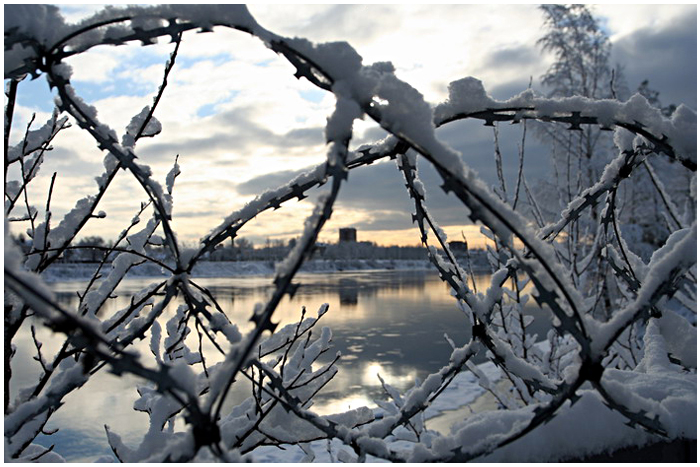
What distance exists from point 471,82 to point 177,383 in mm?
825

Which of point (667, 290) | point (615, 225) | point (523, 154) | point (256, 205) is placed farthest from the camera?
point (523, 154)

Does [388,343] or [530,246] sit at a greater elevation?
[530,246]

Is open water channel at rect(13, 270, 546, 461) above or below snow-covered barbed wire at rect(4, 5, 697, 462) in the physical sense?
below

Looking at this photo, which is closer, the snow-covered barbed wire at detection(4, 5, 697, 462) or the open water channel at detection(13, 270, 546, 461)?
the snow-covered barbed wire at detection(4, 5, 697, 462)

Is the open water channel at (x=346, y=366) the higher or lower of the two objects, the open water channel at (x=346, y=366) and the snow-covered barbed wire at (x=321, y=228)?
the lower

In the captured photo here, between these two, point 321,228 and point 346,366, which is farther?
point 346,366

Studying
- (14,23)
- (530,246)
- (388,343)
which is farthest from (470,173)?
(388,343)

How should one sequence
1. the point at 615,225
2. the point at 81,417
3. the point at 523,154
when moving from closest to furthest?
the point at 615,225, the point at 523,154, the point at 81,417

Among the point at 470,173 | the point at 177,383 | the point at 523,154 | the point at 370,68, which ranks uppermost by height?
the point at 523,154

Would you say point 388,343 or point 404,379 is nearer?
point 404,379

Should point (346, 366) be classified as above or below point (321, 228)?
below

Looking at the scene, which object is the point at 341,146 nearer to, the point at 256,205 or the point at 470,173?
the point at 470,173

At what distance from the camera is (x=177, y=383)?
70 cm

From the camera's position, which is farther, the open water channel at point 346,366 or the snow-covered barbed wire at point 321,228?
the open water channel at point 346,366
